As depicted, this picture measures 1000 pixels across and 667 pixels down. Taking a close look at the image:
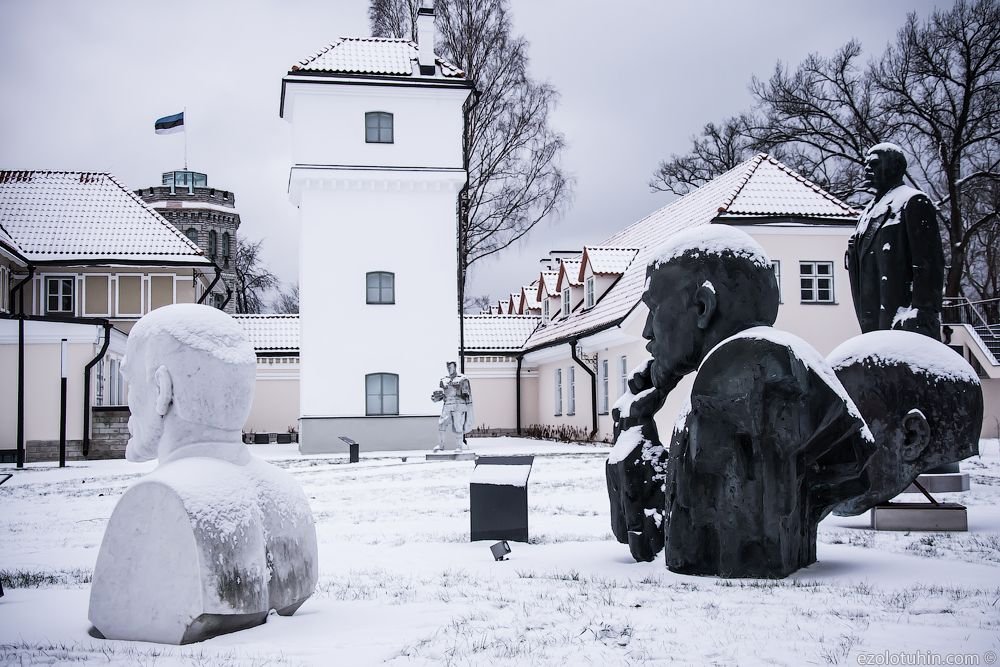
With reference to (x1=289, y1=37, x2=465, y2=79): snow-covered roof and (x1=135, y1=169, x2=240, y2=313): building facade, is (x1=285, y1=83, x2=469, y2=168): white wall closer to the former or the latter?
(x1=289, y1=37, x2=465, y2=79): snow-covered roof

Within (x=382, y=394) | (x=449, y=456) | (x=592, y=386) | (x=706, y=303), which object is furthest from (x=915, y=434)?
(x=592, y=386)

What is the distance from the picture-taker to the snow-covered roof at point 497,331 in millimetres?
36500

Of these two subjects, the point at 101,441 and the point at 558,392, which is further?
the point at 558,392

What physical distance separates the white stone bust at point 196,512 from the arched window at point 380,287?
2186 centimetres

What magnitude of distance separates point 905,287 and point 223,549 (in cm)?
793

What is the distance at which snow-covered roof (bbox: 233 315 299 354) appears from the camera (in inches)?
1405

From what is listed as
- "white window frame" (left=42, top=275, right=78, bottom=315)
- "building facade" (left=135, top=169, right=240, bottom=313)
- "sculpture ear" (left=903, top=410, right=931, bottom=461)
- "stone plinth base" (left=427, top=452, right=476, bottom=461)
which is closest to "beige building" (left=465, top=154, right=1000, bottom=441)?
"stone plinth base" (left=427, top=452, right=476, bottom=461)

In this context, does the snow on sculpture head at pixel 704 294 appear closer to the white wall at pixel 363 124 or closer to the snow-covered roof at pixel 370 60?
the white wall at pixel 363 124

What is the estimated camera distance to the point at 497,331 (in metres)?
37.3

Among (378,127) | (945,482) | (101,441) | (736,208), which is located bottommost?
(101,441)

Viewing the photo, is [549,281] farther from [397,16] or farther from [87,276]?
[87,276]

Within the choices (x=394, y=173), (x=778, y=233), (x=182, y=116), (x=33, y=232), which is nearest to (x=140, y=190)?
(x=182, y=116)

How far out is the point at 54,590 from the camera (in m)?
6.46

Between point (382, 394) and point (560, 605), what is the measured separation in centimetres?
2182
